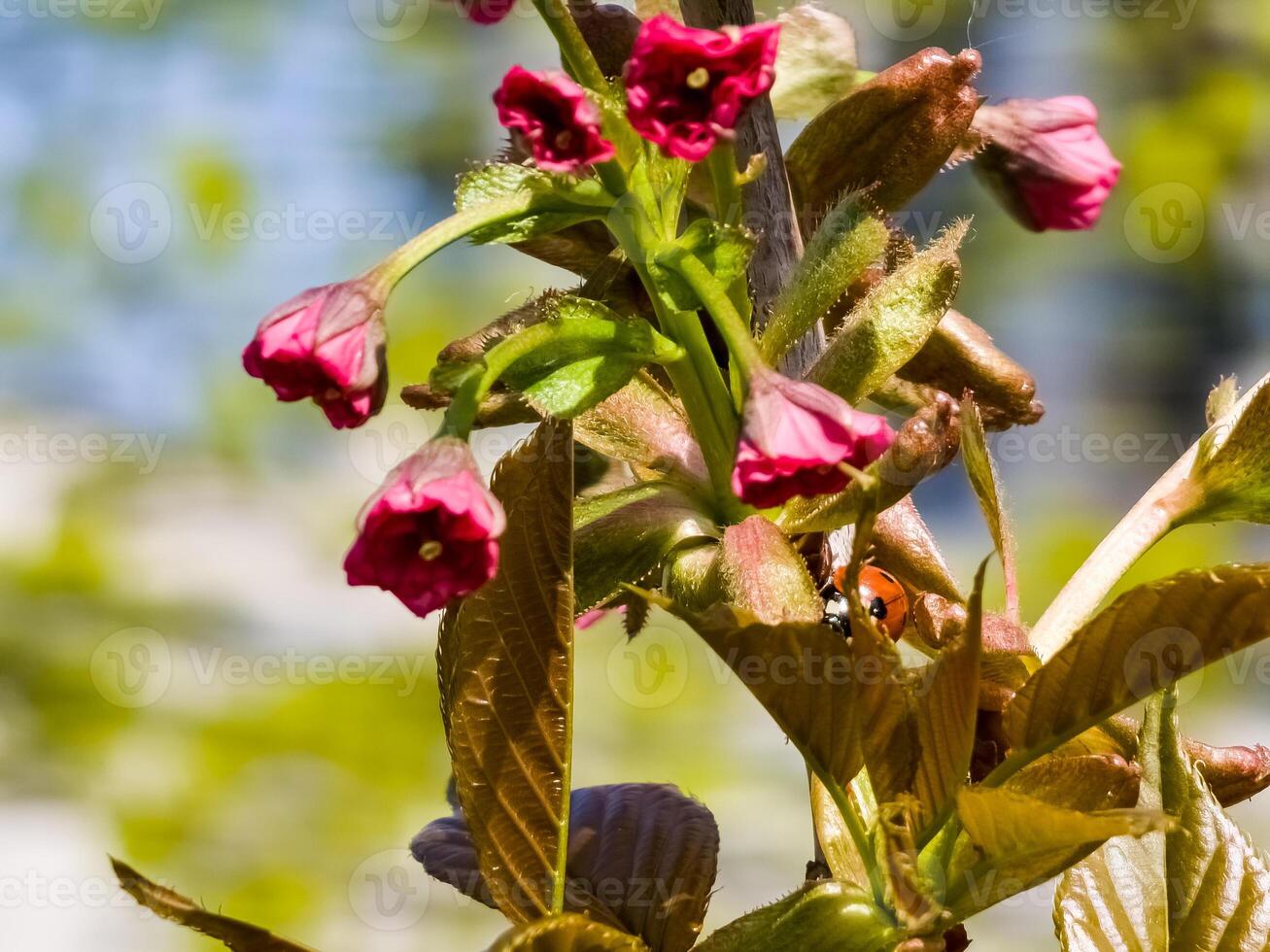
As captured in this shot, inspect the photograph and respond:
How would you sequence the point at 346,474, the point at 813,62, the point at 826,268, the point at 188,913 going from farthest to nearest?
1. the point at 346,474
2. the point at 813,62
3. the point at 826,268
4. the point at 188,913

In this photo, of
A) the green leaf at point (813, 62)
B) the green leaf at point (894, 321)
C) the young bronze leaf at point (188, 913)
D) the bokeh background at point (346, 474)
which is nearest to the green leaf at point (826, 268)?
the green leaf at point (894, 321)

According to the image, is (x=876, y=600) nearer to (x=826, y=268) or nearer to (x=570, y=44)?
(x=826, y=268)

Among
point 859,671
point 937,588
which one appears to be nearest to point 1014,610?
point 937,588

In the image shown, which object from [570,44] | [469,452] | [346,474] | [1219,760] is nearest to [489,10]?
[570,44]

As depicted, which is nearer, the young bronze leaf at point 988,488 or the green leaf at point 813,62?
the young bronze leaf at point 988,488

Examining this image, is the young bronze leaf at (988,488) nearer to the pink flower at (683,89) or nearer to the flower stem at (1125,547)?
the flower stem at (1125,547)

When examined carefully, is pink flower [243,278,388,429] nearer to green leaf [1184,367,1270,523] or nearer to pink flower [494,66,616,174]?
pink flower [494,66,616,174]

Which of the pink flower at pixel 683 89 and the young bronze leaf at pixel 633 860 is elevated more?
the pink flower at pixel 683 89
